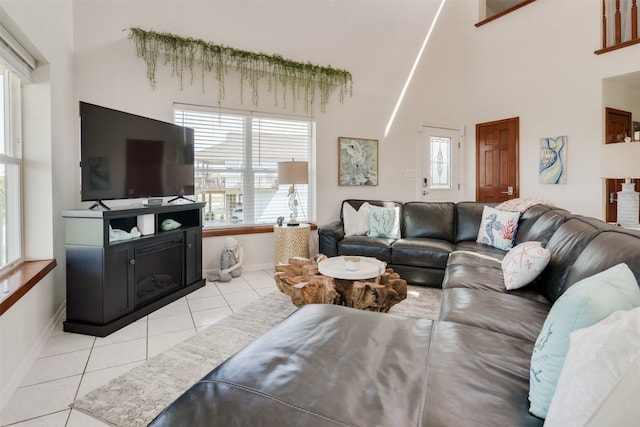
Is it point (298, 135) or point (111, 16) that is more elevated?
point (111, 16)

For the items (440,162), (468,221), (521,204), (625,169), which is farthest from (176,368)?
(440,162)

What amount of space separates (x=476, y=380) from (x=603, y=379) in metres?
0.48

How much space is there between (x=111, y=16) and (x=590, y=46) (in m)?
5.72

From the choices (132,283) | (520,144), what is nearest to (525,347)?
(132,283)

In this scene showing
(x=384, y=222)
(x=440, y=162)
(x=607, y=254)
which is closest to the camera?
(x=607, y=254)

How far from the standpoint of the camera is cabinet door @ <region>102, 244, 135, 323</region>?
2496 millimetres

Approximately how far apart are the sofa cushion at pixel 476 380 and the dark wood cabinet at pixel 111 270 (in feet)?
7.65

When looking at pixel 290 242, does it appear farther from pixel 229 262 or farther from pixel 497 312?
pixel 497 312

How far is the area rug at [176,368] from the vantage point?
163 cm

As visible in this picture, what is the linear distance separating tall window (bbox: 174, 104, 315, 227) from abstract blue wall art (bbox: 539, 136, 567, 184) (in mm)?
3363

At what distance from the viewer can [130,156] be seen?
9.62 feet

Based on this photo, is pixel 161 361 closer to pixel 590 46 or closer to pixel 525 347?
pixel 525 347

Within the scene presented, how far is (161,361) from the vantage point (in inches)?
82.1

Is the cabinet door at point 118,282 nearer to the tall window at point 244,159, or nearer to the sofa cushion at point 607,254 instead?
the tall window at point 244,159
